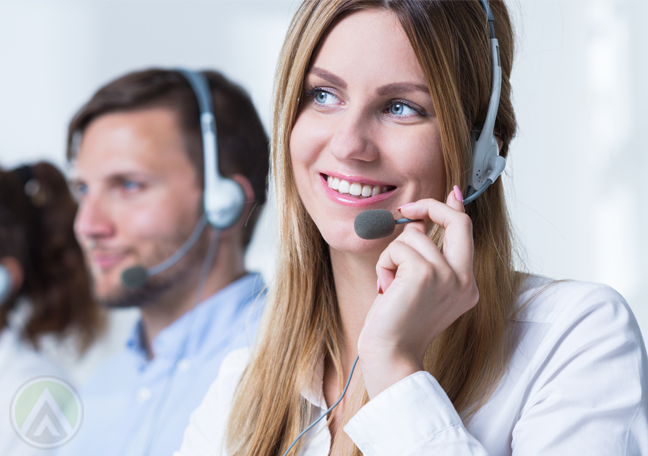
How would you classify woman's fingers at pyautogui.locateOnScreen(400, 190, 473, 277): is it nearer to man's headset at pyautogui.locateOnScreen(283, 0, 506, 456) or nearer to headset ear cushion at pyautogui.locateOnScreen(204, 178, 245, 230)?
man's headset at pyautogui.locateOnScreen(283, 0, 506, 456)

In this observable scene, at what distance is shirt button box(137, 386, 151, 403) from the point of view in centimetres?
162

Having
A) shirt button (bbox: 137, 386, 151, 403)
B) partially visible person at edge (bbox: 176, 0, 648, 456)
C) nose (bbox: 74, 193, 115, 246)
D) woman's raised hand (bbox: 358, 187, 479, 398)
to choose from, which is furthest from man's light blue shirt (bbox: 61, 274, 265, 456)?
woman's raised hand (bbox: 358, 187, 479, 398)

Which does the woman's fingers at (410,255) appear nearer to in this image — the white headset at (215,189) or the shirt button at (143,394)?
the white headset at (215,189)

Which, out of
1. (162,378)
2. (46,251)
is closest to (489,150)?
(162,378)

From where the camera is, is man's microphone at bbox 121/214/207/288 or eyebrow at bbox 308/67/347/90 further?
man's microphone at bbox 121/214/207/288

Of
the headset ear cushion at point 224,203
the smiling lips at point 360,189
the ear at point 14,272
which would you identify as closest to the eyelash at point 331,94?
the smiling lips at point 360,189

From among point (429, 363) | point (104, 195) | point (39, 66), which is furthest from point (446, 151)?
point (39, 66)

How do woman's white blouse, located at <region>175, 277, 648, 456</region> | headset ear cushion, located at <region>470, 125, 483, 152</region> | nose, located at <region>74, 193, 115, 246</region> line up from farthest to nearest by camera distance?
nose, located at <region>74, 193, 115, 246</region> < headset ear cushion, located at <region>470, 125, 483, 152</region> < woman's white blouse, located at <region>175, 277, 648, 456</region>

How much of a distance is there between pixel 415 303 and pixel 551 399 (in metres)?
0.23

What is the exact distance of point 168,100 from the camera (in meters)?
1.68

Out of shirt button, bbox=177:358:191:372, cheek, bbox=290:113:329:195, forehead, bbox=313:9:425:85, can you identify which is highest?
forehead, bbox=313:9:425:85

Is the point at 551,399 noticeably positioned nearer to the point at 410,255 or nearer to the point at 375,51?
the point at 410,255

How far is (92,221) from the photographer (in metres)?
1.70

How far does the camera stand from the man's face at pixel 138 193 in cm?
164
